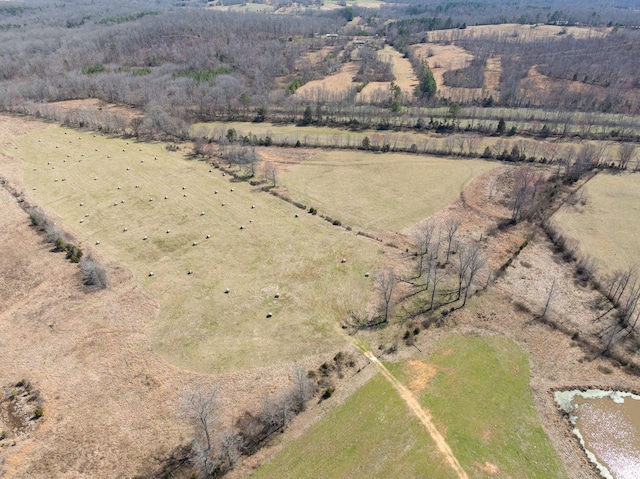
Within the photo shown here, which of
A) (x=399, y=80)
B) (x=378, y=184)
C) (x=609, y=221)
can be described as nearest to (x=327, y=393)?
(x=378, y=184)

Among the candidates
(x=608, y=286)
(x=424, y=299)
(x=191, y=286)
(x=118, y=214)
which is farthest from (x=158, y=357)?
(x=608, y=286)

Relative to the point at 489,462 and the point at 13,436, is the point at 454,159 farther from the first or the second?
the point at 13,436

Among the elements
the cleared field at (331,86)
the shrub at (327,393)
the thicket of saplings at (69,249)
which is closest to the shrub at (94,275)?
the thicket of saplings at (69,249)

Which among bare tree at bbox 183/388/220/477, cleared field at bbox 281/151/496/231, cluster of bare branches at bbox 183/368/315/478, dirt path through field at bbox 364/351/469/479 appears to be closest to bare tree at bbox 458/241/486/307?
dirt path through field at bbox 364/351/469/479

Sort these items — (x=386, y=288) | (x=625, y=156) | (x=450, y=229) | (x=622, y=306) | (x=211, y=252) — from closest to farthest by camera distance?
(x=386, y=288) < (x=622, y=306) < (x=450, y=229) < (x=211, y=252) < (x=625, y=156)

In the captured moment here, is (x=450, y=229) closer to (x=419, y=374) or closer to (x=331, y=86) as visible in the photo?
(x=419, y=374)

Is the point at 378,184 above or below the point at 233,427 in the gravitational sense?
above

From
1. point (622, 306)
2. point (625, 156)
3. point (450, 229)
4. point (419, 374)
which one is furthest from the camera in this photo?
point (625, 156)
